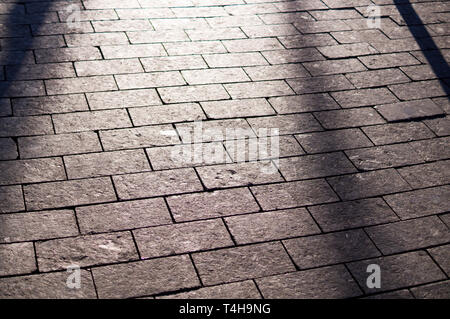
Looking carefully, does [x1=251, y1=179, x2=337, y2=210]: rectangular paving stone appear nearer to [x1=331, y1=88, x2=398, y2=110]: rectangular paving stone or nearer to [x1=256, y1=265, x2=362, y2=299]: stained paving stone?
[x1=256, y1=265, x2=362, y2=299]: stained paving stone

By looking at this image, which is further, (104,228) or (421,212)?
(421,212)

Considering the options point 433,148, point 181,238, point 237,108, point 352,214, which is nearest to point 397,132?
point 433,148

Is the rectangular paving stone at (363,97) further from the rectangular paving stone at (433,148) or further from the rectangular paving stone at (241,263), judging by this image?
the rectangular paving stone at (241,263)

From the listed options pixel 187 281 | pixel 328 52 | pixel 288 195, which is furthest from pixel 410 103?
pixel 187 281

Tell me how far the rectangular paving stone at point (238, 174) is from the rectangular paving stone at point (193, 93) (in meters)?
0.90

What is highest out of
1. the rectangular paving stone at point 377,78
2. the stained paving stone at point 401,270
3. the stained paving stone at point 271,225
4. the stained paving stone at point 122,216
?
the stained paving stone at point 122,216

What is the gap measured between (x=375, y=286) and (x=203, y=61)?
2.82 m

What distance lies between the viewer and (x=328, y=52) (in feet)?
18.2

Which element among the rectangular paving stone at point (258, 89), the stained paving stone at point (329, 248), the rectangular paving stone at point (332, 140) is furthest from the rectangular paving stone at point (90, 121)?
the stained paving stone at point (329, 248)

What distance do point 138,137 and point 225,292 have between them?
61.7 inches

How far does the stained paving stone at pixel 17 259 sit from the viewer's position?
307 centimetres

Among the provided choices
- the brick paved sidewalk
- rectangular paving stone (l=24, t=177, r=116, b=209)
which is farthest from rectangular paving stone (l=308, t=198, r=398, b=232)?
rectangular paving stone (l=24, t=177, r=116, b=209)
